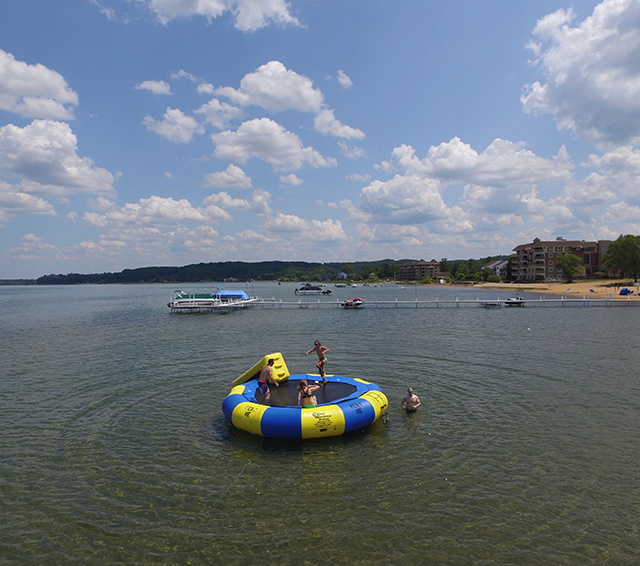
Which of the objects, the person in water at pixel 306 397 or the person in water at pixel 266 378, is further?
the person in water at pixel 266 378

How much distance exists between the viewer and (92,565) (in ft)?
27.3

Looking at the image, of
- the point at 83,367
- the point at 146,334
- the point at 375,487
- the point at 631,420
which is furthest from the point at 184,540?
the point at 146,334

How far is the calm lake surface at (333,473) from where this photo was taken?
8.80 meters

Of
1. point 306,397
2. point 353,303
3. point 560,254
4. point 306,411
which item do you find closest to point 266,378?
point 306,397

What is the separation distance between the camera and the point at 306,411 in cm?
1384

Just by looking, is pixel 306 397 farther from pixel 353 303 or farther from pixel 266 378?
pixel 353 303

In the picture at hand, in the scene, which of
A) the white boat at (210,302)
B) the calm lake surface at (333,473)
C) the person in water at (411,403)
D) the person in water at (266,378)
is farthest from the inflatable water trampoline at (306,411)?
the white boat at (210,302)

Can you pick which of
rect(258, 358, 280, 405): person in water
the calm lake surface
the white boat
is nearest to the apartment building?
the white boat

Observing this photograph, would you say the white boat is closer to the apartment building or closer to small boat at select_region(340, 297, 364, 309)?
small boat at select_region(340, 297, 364, 309)

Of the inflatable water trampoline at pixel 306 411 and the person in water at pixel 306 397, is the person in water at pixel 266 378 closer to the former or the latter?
the inflatable water trampoline at pixel 306 411

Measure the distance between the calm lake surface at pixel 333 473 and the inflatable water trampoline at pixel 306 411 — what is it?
52 cm

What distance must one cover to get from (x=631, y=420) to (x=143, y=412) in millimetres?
19790

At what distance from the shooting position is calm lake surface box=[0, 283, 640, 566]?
8.80 metres

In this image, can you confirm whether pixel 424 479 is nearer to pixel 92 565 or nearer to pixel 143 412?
pixel 92 565
